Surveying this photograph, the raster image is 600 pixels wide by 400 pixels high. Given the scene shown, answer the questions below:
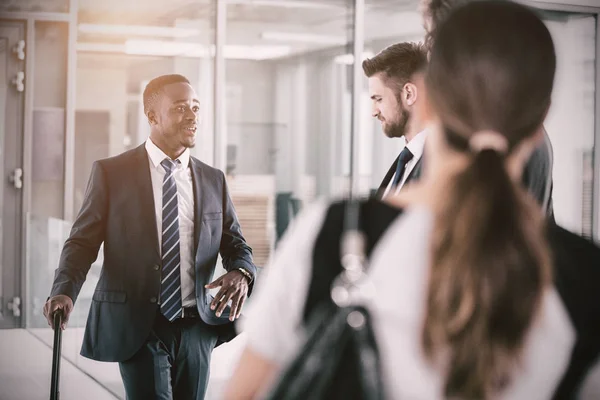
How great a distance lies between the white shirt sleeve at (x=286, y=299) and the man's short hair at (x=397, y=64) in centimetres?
185

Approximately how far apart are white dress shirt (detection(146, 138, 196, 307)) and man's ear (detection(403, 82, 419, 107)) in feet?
3.07

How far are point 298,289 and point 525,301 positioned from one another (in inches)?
11.5

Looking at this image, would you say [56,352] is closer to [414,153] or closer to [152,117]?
[152,117]

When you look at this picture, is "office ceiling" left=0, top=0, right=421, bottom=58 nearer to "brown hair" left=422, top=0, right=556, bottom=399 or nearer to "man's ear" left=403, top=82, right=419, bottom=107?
"man's ear" left=403, top=82, right=419, bottom=107

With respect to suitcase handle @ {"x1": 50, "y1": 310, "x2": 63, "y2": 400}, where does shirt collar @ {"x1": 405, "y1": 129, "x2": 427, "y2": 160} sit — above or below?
above

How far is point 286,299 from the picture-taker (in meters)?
1.06

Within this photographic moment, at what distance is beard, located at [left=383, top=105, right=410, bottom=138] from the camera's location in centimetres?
276

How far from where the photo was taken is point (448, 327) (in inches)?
40.7

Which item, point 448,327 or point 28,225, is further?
point 28,225

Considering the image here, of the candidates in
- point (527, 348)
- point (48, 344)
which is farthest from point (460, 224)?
point (48, 344)

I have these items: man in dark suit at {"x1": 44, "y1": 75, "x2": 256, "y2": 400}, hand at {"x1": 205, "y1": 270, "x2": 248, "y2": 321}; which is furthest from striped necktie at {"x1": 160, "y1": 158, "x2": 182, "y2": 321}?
hand at {"x1": 205, "y1": 270, "x2": 248, "y2": 321}

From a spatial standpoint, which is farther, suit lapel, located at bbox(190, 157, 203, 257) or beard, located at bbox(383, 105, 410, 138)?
suit lapel, located at bbox(190, 157, 203, 257)

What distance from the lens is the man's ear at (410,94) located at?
2795mm

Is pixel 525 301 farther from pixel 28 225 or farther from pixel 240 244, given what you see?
pixel 28 225
